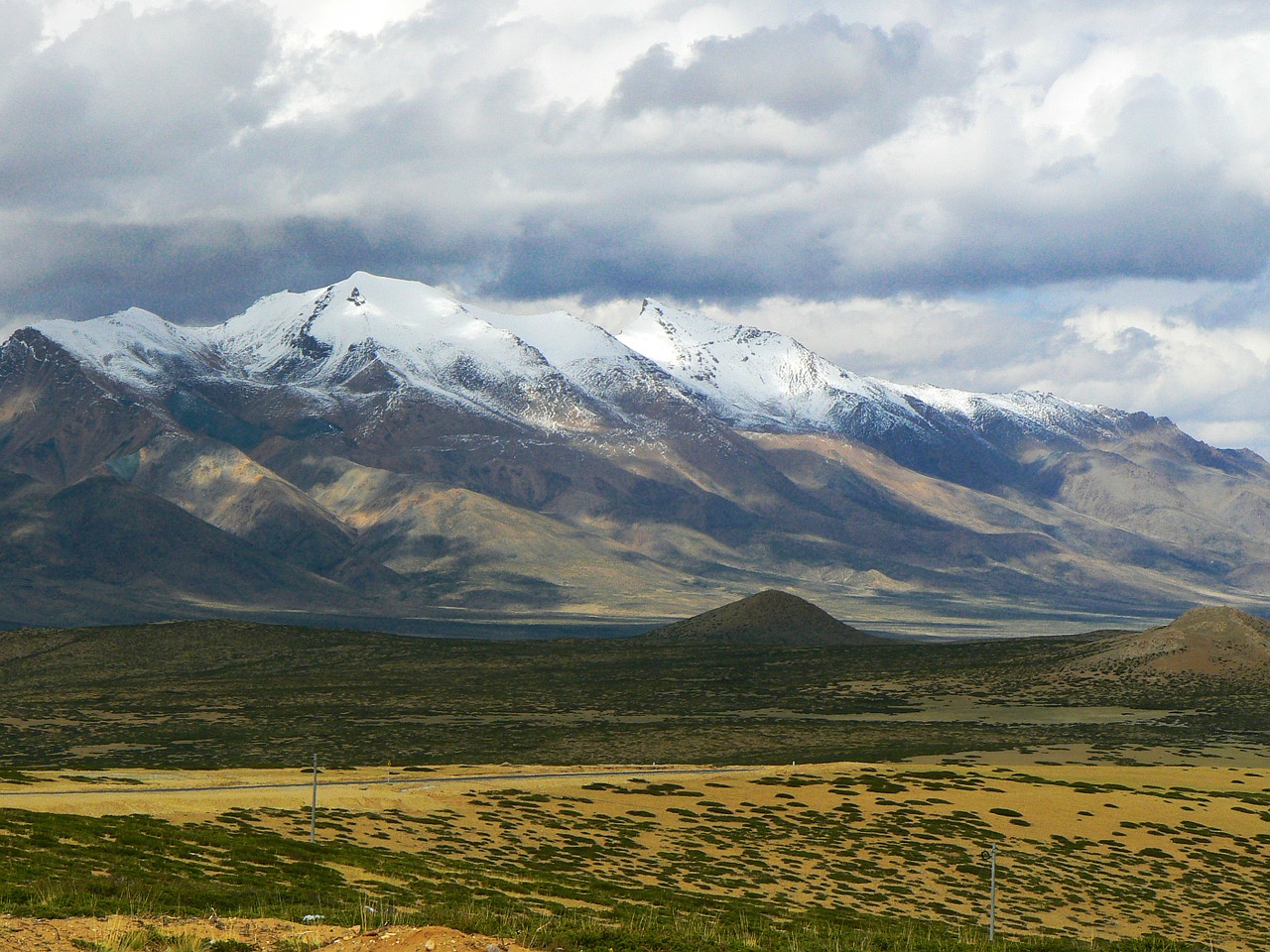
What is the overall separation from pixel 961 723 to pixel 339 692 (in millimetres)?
73566

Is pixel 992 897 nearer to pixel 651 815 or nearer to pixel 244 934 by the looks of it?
pixel 244 934

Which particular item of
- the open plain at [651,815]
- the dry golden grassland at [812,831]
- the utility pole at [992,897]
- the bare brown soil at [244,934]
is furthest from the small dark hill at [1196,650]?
the bare brown soil at [244,934]

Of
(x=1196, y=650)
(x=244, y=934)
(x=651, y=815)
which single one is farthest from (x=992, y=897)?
(x=1196, y=650)

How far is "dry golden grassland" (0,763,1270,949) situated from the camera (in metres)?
54.4

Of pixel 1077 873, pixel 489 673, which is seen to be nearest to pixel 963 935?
pixel 1077 873

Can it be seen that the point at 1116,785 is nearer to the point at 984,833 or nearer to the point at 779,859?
the point at 984,833

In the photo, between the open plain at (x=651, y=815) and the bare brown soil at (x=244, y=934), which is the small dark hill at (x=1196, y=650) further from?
the bare brown soil at (x=244, y=934)

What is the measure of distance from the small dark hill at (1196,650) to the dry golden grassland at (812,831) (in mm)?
91808

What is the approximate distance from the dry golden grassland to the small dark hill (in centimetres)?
9181

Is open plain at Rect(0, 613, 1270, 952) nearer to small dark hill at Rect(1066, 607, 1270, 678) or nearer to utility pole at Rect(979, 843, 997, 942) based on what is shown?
utility pole at Rect(979, 843, 997, 942)

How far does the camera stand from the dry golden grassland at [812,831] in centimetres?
5444

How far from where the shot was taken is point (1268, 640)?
181 metres

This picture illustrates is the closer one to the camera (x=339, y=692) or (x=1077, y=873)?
(x=1077, y=873)

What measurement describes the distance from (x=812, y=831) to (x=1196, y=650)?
128083 millimetres
